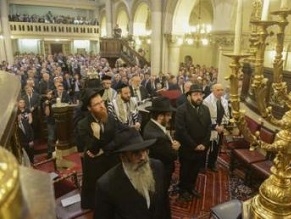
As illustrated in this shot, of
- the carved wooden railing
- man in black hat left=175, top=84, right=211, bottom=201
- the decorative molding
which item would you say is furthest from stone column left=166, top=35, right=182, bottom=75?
man in black hat left=175, top=84, right=211, bottom=201

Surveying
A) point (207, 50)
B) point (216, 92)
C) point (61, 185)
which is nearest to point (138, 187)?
point (61, 185)

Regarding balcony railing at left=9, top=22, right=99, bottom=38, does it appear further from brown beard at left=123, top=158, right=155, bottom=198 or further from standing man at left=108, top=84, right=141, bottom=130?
brown beard at left=123, top=158, right=155, bottom=198

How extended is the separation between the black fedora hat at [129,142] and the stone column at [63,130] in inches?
161

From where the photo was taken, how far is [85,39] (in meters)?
27.5

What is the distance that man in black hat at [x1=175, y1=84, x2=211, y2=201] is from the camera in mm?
4449

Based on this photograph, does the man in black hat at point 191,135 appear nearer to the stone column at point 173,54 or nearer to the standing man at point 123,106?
the standing man at point 123,106

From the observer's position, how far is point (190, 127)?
4.50 meters

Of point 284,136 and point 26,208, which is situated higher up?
point 26,208

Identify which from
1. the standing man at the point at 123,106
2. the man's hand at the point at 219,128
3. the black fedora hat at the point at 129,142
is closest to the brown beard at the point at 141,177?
the black fedora hat at the point at 129,142

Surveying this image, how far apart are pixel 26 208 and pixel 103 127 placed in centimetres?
299

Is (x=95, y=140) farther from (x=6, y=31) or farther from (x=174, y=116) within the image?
(x=6, y=31)

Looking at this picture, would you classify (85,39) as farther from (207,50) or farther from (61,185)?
(61,185)

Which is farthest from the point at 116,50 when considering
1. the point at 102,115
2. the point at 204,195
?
the point at 102,115

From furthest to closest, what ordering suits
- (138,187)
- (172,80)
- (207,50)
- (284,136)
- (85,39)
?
(85,39) < (207,50) < (172,80) < (138,187) < (284,136)
